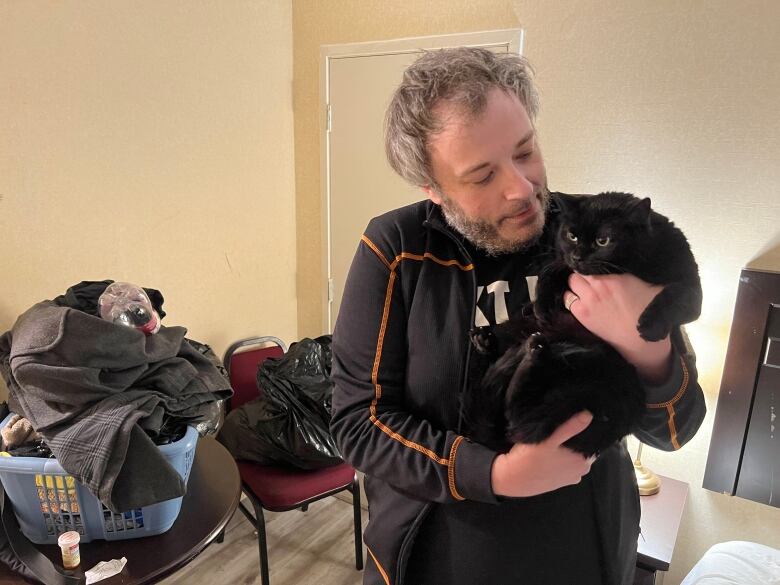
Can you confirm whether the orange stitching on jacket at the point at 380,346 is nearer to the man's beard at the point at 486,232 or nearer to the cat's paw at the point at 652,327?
the man's beard at the point at 486,232


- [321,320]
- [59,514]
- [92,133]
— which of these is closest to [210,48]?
[92,133]

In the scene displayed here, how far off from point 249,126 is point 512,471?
6.37 feet

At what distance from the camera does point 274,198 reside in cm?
241

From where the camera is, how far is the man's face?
77 cm

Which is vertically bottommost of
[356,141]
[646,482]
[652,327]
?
[646,482]

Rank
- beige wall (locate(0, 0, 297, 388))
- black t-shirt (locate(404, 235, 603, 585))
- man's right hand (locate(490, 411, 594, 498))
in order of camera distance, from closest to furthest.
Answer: man's right hand (locate(490, 411, 594, 498)) < black t-shirt (locate(404, 235, 603, 585)) < beige wall (locate(0, 0, 297, 388))

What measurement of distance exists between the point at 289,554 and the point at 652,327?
6.52 ft

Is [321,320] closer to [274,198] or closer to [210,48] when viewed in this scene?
[274,198]

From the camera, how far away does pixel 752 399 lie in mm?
1641

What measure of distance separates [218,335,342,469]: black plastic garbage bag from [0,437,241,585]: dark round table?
528mm

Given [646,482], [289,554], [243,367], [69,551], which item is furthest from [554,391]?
[289,554]

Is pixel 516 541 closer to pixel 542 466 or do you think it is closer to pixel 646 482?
pixel 542 466

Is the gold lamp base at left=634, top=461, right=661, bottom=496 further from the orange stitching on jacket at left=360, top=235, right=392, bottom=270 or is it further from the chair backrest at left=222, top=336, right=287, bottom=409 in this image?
the chair backrest at left=222, top=336, right=287, bottom=409

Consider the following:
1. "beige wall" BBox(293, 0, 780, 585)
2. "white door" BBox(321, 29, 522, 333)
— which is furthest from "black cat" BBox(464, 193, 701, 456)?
"white door" BBox(321, 29, 522, 333)
